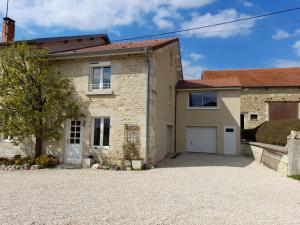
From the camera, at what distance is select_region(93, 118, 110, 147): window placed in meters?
12.2

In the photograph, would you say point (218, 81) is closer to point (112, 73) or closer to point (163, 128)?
point (163, 128)

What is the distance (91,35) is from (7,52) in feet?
21.3

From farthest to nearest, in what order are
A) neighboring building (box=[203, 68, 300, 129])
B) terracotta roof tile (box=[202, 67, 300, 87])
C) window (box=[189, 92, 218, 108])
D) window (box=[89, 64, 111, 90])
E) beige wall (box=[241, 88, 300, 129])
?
terracotta roof tile (box=[202, 67, 300, 87]) < beige wall (box=[241, 88, 300, 129]) < neighboring building (box=[203, 68, 300, 129]) < window (box=[189, 92, 218, 108]) < window (box=[89, 64, 111, 90])

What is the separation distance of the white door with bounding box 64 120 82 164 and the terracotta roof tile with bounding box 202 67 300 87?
16.0 metres

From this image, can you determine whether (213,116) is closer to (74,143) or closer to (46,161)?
(74,143)

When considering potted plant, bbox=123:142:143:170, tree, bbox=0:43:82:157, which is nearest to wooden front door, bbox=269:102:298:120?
potted plant, bbox=123:142:143:170

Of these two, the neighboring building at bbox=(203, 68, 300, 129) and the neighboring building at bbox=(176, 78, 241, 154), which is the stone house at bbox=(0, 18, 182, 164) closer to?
the neighboring building at bbox=(176, 78, 241, 154)

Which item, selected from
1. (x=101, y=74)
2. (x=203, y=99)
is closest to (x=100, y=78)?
(x=101, y=74)

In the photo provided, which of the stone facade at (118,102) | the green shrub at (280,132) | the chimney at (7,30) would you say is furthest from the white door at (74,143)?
the green shrub at (280,132)

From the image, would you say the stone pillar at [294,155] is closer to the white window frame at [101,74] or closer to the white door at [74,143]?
the white window frame at [101,74]

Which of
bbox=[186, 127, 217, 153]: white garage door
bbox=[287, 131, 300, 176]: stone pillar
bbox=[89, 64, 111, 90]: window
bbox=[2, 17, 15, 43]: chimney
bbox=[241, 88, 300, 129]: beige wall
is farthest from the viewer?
bbox=[241, 88, 300, 129]: beige wall

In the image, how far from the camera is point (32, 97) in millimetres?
11938

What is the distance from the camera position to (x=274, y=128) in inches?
621

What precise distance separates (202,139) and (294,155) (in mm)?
8479
